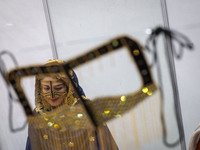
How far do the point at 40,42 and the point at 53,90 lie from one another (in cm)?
19

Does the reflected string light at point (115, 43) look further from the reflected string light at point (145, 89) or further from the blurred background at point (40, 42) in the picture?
the reflected string light at point (145, 89)

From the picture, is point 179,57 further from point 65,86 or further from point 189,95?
point 65,86

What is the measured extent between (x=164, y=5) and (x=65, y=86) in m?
0.39

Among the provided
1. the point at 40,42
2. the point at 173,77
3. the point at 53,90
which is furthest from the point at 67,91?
the point at 173,77

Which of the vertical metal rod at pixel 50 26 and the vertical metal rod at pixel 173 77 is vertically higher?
the vertical metal rod at pixel 50 26

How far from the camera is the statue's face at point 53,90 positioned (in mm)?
830

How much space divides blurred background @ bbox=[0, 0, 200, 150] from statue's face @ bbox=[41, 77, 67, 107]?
0.28ft

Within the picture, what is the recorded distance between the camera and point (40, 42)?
90 cm

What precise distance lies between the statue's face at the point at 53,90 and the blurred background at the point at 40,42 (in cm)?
9

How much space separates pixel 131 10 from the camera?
0.78 m

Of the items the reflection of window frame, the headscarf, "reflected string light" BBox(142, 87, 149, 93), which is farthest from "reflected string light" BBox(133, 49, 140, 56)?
the headscarf

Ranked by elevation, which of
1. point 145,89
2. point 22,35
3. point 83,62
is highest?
point 22,35

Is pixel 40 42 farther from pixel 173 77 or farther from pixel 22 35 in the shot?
pixel 173 77

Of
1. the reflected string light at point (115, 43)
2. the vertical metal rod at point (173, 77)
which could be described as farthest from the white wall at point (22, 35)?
the vertical metal rod at point (173, 77)
